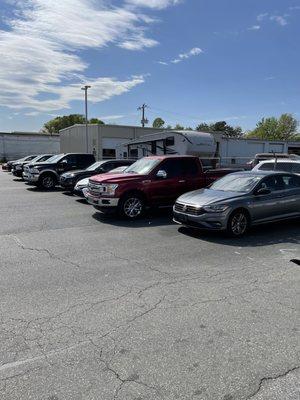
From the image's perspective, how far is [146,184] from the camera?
37.4 ft

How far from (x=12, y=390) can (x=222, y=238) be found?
248 inches

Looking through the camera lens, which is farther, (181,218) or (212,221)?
(181,218)

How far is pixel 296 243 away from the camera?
27.8 ft

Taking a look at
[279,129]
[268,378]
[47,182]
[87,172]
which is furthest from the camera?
[279,129]

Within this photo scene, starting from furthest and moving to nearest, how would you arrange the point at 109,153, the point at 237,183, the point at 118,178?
the point at 109,153 → the point at 118,178 → the point at 237,183

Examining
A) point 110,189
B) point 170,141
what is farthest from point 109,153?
point 110,189

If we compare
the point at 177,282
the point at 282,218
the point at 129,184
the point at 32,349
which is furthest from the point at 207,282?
the point at 129,184

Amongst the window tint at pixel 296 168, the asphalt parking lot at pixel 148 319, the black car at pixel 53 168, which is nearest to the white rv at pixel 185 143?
the black car at pixel 53 168

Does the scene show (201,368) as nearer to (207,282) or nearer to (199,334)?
(199,334)

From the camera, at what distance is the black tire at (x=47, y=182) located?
1955 centimetres

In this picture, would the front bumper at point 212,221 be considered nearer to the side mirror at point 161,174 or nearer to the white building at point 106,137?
the side mirror at point 161,174

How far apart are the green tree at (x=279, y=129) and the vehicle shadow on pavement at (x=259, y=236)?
8913 centimetres

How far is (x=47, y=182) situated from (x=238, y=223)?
12.8m

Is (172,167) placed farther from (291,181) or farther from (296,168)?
(296,168)
